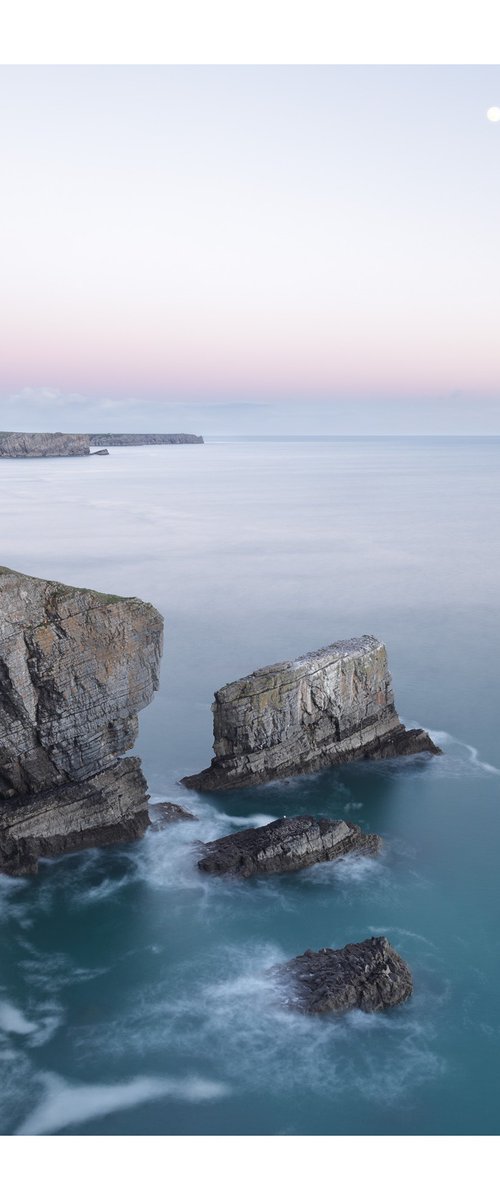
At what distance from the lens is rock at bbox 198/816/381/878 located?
120ft

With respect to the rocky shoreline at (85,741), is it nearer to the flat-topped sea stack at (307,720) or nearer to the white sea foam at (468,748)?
the flat-topped sea stack at (307,720)

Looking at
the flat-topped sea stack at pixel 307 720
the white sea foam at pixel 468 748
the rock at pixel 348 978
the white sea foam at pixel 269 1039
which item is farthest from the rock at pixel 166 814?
the white sea foam at pixel 468 748

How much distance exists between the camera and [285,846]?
37031 millimetres

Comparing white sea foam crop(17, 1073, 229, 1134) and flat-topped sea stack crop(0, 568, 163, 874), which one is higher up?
flat-topped sea stack crop(0, 568, 163, 874)

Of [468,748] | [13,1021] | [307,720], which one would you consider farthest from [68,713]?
[468,748]

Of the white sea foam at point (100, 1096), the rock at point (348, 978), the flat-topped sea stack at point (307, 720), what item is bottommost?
the white sea foam at point (100, 1096)

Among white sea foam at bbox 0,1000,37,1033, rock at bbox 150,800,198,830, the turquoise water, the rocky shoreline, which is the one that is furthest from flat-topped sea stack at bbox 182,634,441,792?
white sea foam at bbox 0,1000,37,1033

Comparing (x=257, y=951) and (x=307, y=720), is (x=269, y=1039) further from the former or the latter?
(x=307, y=720)

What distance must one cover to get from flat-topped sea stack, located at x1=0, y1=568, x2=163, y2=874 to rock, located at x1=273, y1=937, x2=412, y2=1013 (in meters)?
11.6

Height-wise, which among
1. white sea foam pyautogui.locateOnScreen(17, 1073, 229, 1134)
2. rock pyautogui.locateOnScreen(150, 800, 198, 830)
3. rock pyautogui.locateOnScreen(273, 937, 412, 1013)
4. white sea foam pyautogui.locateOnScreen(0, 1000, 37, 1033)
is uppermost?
rock pyautogui.locateOnScreen(150, 800, 198, 830)

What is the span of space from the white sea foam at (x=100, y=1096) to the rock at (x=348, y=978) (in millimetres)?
4419

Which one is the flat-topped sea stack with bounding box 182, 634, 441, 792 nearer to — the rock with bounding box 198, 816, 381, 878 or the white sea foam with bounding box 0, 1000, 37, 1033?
the rock with bounding box 198, 816, 381, 878

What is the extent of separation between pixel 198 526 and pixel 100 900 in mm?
100385

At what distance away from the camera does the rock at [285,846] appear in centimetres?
3672
